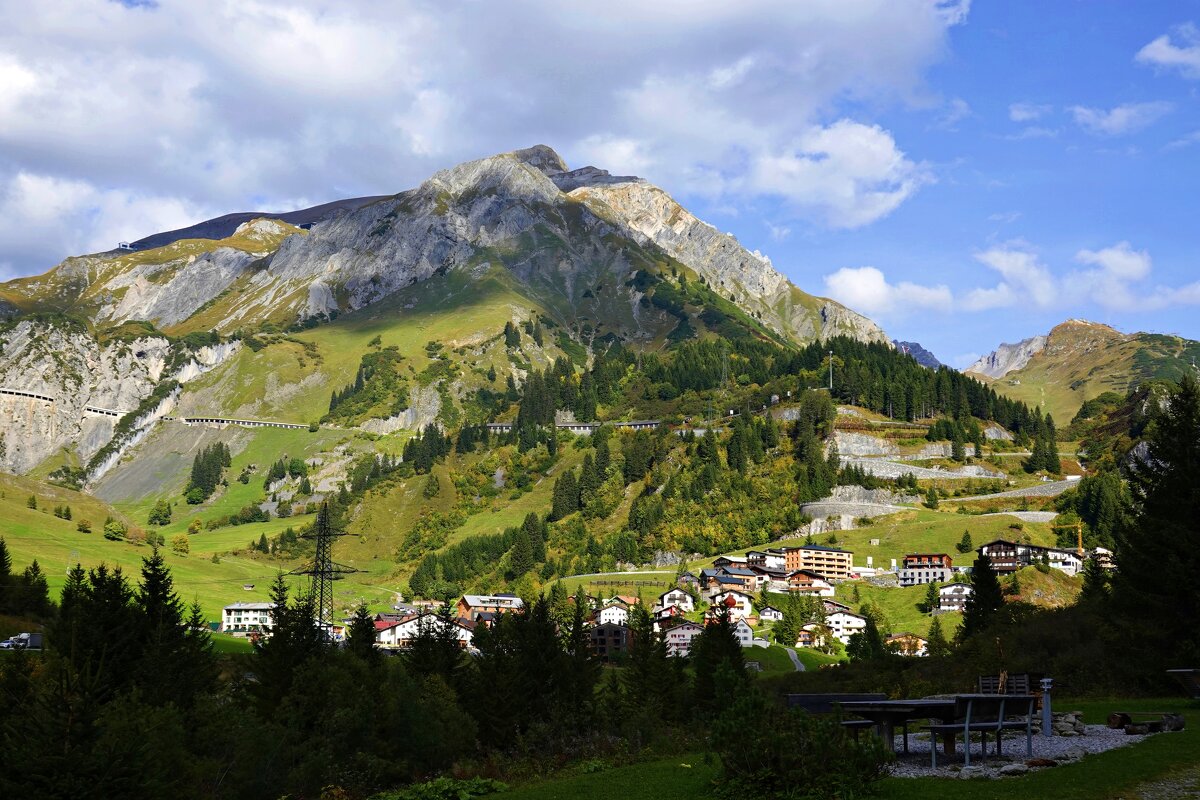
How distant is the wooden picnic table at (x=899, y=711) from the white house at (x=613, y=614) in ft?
371

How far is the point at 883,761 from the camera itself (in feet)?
75.6

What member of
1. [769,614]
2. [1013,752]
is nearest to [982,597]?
[1013,752]

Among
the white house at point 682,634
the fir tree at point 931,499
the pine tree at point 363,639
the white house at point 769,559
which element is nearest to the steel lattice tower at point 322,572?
the pine tree at point 363,639

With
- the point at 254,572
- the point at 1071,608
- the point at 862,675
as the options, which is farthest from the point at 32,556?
the point at 1071,608

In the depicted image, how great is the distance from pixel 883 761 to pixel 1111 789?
471cm

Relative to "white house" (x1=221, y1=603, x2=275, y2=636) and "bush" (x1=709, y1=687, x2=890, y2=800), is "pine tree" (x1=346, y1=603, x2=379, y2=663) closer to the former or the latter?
"bush" (x1=709, y1=687, x2=890, y2=800)

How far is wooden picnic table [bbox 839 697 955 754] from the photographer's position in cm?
2434

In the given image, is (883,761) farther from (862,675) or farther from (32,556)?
(32,556)

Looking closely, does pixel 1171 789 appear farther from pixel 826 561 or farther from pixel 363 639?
pixel 826 561

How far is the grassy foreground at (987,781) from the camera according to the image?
20734 millimetres

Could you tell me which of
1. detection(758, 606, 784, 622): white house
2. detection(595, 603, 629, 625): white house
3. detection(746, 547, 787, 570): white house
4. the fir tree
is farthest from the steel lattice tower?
the fir tree

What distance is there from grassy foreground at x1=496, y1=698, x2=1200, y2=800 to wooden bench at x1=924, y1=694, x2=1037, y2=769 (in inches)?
57.6

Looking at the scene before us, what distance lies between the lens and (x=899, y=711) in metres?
24.5

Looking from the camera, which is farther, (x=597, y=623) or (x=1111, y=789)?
(x=597, y=623)
